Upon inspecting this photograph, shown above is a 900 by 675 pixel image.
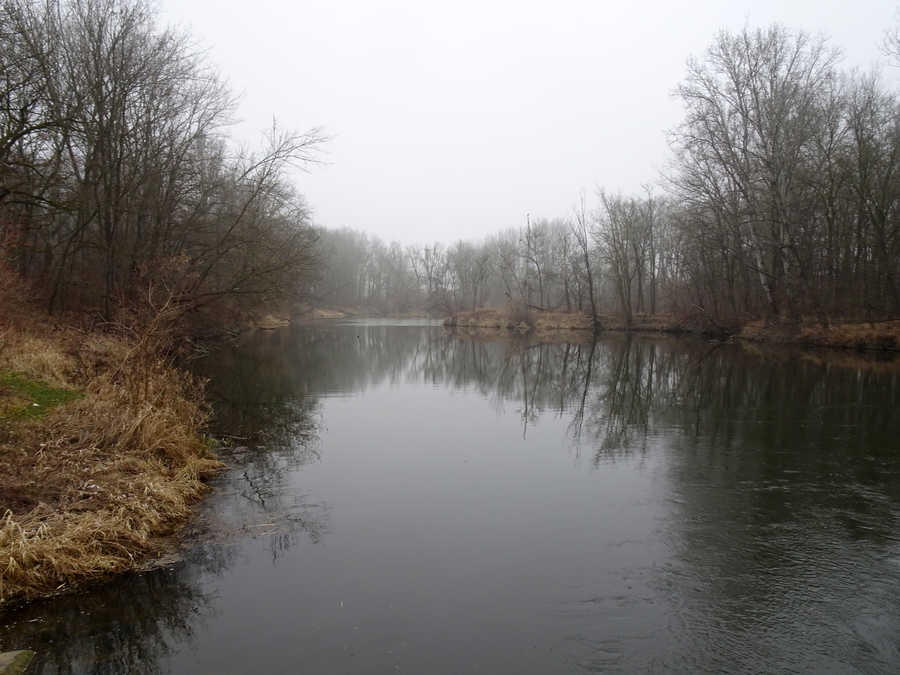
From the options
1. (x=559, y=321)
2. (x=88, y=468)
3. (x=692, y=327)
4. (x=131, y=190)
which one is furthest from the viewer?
(x=559, y=321)

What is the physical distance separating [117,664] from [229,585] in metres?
1.22

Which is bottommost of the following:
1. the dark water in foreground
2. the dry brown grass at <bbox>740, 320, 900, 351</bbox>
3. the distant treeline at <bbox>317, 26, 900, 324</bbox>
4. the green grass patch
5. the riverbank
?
the dark water in foreground

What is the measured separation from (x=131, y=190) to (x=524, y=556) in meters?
19.5

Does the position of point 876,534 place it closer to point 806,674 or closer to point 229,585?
point 806,674

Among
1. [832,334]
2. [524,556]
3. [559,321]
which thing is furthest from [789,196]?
[524,556]

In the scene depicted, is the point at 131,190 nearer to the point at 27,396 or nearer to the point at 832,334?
the point at 27,396

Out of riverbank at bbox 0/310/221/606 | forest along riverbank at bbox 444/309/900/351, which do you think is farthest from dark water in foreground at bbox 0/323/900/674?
forest along riverbank at bbox 444/309/900/351

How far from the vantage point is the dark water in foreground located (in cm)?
419

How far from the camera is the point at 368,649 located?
4223 mm

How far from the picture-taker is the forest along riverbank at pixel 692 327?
84.2 feet

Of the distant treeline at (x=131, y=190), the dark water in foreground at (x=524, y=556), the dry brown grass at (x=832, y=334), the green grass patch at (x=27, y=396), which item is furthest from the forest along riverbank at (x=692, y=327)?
the green grass patch at (x=27, y=396)

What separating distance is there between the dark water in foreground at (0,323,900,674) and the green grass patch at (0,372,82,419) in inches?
111

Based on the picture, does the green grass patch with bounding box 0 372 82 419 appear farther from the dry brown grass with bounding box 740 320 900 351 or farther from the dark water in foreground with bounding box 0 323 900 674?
the dry brown grass with bounding box 740 320 900 351

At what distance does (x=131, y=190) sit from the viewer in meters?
19.6
